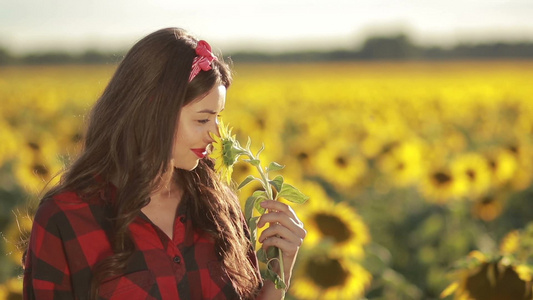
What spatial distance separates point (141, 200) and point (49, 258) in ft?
0.94

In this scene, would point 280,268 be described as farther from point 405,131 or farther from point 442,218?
point 405,131

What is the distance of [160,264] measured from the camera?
2.31 metres

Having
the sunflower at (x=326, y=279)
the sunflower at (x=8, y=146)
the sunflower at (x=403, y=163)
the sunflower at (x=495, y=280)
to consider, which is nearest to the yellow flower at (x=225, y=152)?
the sunflower at (x=495, y=280)

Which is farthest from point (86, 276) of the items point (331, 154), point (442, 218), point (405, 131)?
point (405, 131)

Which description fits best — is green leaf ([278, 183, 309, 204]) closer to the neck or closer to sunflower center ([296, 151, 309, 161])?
the neck

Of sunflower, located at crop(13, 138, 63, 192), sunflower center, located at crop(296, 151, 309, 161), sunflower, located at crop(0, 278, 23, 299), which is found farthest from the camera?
sunflower center, located at crop(296, 151, 309, 161)

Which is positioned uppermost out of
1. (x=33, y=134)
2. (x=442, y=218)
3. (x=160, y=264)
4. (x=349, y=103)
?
(x=349, y=103)

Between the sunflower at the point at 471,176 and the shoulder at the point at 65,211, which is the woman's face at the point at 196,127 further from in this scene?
the sunflower at the point at 471,176

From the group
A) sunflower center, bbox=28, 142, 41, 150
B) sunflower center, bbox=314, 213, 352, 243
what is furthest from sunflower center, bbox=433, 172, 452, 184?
sunflower center, bbox=28, 142, 41, 150

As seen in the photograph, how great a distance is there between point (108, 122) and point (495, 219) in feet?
18.2

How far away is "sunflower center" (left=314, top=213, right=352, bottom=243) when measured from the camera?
16.6ft

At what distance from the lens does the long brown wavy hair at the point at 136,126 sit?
2262mm

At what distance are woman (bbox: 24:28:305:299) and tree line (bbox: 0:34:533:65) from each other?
3977 cm

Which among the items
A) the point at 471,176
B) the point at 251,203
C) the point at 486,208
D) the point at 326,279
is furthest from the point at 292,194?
the point at 471,176
